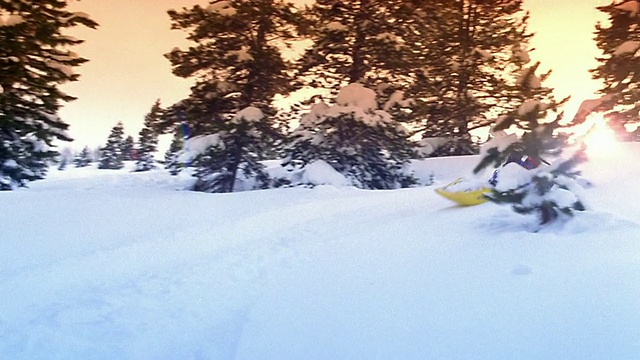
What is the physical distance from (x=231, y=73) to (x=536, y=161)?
1159cm

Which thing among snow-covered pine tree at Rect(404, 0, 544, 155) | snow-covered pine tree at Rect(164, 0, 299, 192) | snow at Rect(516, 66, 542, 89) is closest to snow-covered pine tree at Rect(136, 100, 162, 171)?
snow-covered pine tree at Rect(164, 0, 299, 192)

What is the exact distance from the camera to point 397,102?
13.6 m

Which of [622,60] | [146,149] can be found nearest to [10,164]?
[622,60]

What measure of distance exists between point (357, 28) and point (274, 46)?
3033 mm

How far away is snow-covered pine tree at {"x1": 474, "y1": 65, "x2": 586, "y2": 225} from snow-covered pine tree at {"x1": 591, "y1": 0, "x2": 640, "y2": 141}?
13848mm

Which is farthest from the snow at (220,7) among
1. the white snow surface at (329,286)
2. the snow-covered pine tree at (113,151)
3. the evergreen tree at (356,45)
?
the snow-covered pine tree at (113,151)

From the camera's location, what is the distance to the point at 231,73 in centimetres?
1432

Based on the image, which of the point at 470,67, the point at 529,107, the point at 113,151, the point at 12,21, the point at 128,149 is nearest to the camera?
the point at 529,107

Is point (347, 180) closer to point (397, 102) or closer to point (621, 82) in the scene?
point (397, 102)

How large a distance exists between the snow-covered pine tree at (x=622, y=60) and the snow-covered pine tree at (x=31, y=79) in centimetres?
1892

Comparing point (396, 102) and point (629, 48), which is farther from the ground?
point (629, 48)

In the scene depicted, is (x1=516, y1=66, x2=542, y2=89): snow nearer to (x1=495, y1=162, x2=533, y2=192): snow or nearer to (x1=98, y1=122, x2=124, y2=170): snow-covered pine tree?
(x1=495, y1=162, x2=533, y2=192): snow

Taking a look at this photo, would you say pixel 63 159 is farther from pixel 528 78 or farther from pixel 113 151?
pixel 528 78

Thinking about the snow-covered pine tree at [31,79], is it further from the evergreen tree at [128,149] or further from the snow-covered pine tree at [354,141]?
the evergreen tree at [128,149]
